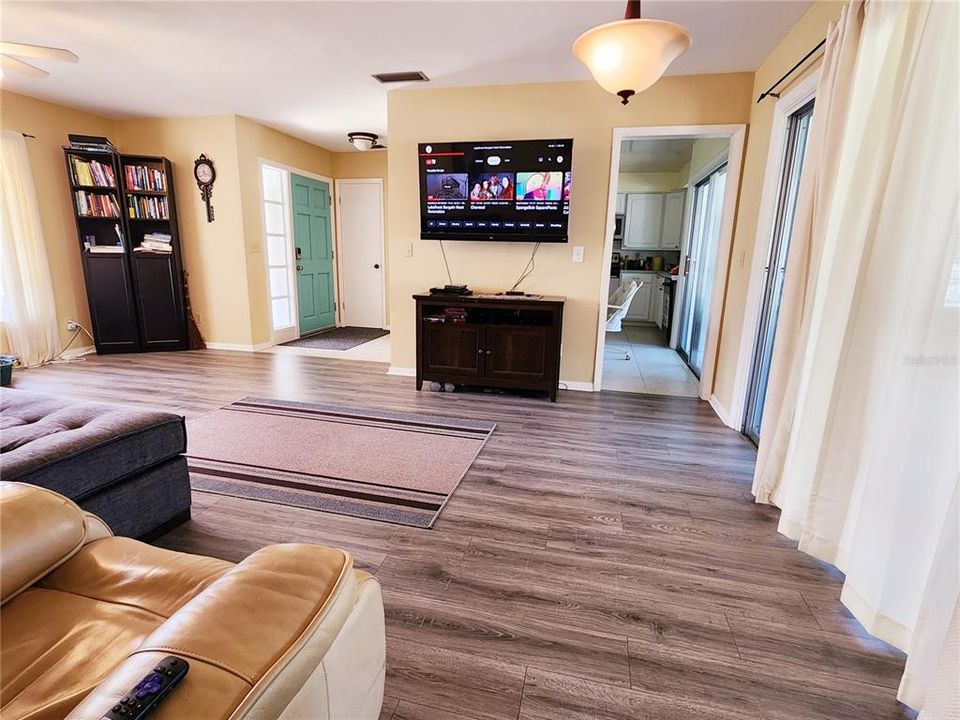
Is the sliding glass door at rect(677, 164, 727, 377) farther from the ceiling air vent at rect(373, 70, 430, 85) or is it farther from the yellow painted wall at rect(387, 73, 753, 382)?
the ceiling air vent at rect(373, 70, 430, 85)

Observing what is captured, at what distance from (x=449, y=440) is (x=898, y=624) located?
218cm

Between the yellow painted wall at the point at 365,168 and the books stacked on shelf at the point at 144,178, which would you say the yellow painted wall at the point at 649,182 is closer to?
the yellow painted wall at the point at 365,168

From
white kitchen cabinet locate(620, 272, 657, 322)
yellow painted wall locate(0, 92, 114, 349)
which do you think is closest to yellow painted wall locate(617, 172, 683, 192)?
white kitchen cabinet locate(620, 272, 657, 322)

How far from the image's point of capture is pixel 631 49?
1.90 m

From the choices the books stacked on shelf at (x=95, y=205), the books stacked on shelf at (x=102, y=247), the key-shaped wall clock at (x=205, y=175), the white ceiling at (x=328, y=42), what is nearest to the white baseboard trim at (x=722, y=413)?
the white ceiling at (x=328, y=42)

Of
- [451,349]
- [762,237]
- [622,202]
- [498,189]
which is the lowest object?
[451,349]

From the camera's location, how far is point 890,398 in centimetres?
144

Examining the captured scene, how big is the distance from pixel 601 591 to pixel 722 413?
7.83 ft

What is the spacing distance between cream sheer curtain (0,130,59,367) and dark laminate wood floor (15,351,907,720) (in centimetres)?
389

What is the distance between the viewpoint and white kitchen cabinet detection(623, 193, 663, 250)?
7.75 meters

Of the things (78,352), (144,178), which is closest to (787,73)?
(144,178)

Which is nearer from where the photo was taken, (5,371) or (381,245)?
(5,371)

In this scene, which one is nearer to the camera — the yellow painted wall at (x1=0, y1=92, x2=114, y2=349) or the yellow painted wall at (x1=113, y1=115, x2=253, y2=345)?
the yellow painted wall at (x1=0, y1=92, x2=114, y2=349)

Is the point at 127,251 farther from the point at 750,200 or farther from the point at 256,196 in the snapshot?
the point at 750,200
